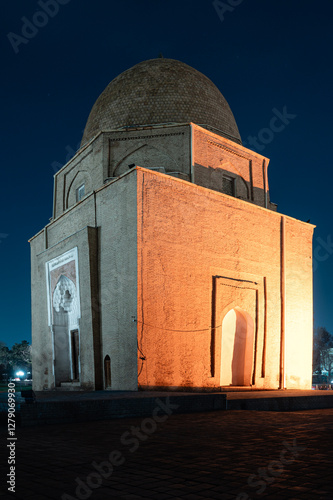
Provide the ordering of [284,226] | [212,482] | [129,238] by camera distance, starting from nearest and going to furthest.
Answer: [212,482] < [129,238] < [284,226]

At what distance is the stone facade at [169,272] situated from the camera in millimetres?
9781

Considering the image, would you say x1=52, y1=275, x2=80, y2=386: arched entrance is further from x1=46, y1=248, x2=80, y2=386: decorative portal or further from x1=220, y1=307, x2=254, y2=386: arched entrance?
x1=220, y1=307, x2=254, y2=386: arched entrance

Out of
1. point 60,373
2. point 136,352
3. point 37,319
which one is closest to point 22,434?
point 136,352

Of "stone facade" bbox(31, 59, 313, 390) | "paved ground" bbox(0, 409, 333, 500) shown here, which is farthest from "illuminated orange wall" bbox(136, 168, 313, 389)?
"paved ground" bbox(0, 409, 333, 500)

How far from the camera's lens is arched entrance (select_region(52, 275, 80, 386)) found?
12.3m

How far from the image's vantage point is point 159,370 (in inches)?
373

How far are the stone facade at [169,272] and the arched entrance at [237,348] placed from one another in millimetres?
28

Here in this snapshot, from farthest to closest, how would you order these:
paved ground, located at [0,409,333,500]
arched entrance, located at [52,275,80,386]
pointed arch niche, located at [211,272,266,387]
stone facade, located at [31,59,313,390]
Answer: arched entrance, located at [52,275,80,386]
pointed arch niche, located at [211,272,266,387]
stone facade, located at [31,59,313,390]
paved ground, located at [0,409,333,500]

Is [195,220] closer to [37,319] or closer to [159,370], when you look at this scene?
[159,370]

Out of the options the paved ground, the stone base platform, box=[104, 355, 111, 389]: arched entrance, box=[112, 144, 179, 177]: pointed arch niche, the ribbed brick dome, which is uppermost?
the ribbed brick dome

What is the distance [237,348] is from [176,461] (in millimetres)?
9590

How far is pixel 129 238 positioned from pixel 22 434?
19.7 feet

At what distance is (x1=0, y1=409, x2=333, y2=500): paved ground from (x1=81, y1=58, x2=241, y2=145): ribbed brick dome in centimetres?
1044

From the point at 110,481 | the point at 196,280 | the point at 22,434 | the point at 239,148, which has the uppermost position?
the point at 239,148
